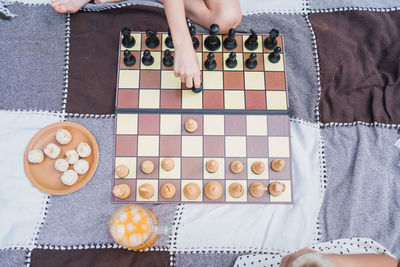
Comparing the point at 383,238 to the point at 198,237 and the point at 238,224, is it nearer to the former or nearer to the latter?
the point at 238,224

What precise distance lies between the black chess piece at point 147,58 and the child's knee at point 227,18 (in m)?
0.35

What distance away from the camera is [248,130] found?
51.4 inches

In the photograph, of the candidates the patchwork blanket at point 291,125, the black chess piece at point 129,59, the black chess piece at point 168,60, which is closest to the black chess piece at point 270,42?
the patchwork blanket at point 291,125

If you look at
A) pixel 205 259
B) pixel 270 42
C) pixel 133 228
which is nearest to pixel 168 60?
pixel 270 42

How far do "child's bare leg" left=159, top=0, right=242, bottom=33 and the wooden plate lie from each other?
740 millimetres

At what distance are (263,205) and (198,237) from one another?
0.99 feet

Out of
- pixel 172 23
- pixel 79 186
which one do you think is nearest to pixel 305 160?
pixel 172 23

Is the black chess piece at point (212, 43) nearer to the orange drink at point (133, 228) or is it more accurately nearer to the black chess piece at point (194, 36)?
the black chess piece at point (194, 36)

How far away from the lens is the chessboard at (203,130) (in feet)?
4.08

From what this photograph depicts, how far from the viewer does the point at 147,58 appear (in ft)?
4.33

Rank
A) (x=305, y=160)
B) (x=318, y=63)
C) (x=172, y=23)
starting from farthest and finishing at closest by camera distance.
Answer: (x=318, y=63) < (x=305, y=160) < (x=172, y=23)

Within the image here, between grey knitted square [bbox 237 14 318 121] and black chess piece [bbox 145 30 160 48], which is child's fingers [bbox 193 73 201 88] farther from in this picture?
grey knitted square [bbox 237 14 318 121]

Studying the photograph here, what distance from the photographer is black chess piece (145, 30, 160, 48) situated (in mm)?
1315

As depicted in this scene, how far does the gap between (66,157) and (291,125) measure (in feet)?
3.23
